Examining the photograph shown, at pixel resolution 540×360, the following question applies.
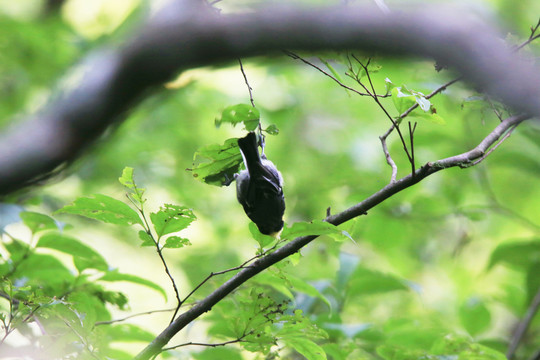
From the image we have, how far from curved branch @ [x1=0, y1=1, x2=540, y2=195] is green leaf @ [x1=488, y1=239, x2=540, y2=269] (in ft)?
5.70

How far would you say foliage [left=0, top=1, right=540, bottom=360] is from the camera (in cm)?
144

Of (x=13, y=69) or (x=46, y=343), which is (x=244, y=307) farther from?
(x=13, y=69)

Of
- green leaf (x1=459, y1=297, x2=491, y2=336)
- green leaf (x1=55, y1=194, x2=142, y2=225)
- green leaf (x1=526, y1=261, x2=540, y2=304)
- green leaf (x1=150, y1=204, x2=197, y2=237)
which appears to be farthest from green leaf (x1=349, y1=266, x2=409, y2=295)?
green leaf (x1=55, y1=194, x2=142, y2=225)

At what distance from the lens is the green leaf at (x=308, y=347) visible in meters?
1.44

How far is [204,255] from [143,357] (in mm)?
3052

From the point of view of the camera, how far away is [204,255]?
13.9 ft

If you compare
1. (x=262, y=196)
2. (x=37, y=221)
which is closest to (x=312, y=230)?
(x=262, y=196)

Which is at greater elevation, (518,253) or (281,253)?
(281,253)

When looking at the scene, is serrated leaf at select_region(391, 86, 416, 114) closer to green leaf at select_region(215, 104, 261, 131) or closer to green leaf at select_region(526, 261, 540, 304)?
green leaf at select_region(215, 104, 261, 131)

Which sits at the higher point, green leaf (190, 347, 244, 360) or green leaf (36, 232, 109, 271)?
green leaf (36, 232, 109, 271)

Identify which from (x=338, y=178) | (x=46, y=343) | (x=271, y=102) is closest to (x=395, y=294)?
(x=338, y=178)

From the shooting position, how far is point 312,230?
1.24 m

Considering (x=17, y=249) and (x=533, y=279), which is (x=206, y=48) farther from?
(x=533, y=279)

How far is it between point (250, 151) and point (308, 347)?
693 millimetres
